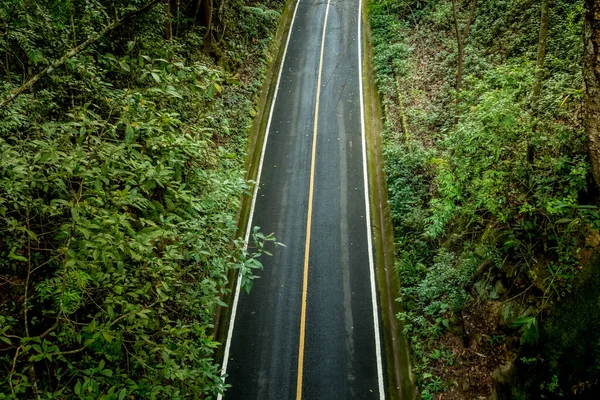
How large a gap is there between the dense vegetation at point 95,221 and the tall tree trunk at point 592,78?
6.49 meters

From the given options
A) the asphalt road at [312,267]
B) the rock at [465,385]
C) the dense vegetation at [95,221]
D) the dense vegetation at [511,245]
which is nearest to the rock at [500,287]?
the dense vegetation at [511,245]

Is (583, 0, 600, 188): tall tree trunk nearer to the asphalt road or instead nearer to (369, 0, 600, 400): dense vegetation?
(369, 0, 600, 400): dense vegetation

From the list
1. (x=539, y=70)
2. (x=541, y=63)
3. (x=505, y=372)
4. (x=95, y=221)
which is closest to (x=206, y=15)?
(x=541, y=63)

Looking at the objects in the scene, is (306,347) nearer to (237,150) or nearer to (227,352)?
(227,352)

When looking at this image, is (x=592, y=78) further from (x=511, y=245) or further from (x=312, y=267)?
(x=312, y=267)

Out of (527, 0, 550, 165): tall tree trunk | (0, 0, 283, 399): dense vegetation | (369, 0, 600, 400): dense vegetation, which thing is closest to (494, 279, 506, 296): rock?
(369, 0, 600, 400): dense vegetation

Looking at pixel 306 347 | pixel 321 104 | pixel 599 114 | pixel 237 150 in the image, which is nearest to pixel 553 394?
pixel 599 114

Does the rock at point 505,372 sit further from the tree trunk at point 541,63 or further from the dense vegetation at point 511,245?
the tree trunk at point 541,63

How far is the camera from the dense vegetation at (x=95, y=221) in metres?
5.34

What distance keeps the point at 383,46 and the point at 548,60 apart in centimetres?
1305

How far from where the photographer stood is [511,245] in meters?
9.62

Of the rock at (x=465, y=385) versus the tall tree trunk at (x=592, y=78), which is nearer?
the tall tree trunk at (x=592, y=78)

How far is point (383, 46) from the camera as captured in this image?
81.7 ft

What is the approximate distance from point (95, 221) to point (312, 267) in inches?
363
